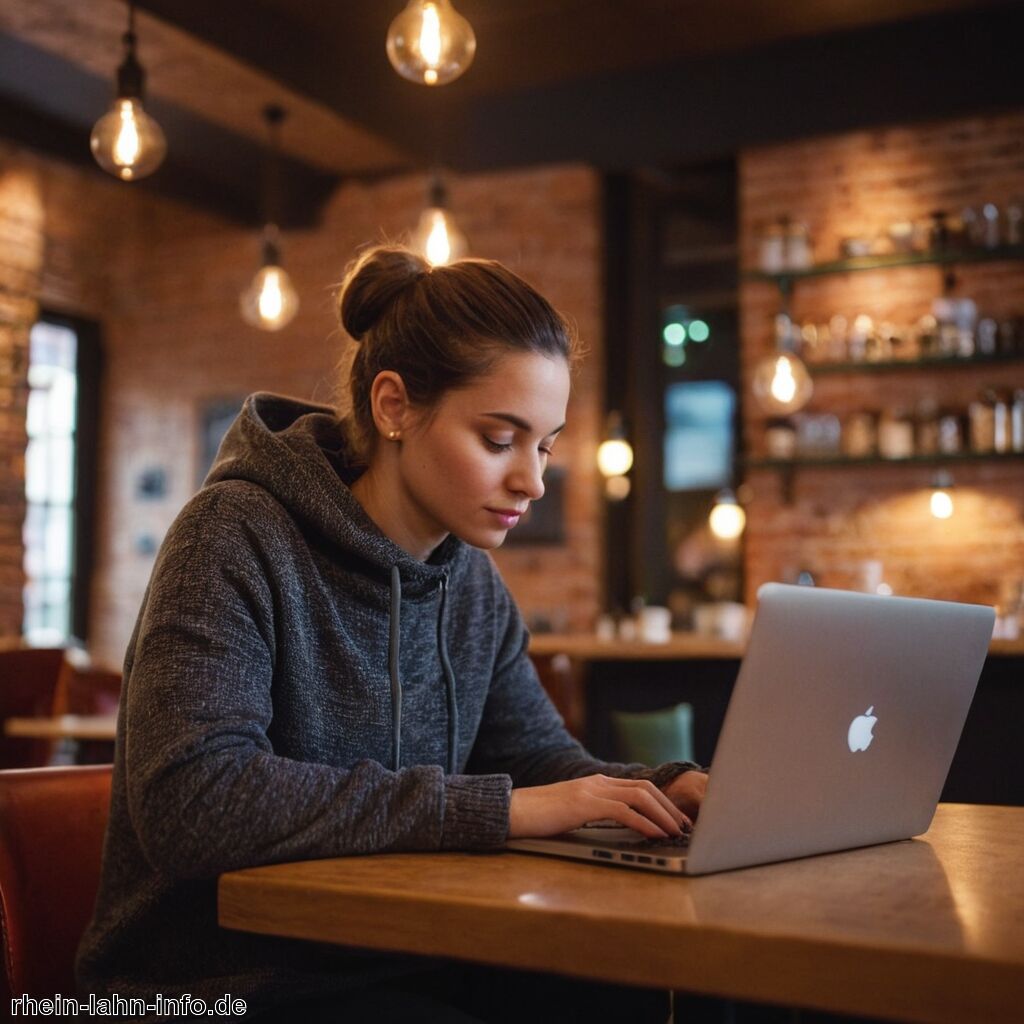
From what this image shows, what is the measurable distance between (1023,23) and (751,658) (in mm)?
5315

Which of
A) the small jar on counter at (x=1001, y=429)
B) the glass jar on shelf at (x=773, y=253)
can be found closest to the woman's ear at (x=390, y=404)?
the small jar on counter at (x=1001, y=429)

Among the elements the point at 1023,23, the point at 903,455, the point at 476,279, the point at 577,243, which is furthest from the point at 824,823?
the point at 577,243

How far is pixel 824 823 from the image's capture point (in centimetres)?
124

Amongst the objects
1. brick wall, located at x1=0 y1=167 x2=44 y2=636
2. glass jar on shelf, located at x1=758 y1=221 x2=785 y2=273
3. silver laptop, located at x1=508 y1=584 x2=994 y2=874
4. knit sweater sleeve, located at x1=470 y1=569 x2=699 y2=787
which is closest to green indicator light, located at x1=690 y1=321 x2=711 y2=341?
glass jar on shelf, located at x1=758 y1=221 x2=785 y2=273

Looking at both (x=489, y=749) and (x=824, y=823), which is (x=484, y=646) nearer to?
(x=489, y=749)

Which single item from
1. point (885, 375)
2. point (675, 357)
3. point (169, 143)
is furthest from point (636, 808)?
point (169, 143)

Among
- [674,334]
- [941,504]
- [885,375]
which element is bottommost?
[941,504]

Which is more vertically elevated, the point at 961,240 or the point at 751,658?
the point at 961,240

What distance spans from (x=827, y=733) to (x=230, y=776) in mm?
564

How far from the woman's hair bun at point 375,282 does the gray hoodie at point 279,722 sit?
149 mm

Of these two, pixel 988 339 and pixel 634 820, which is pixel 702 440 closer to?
pixel 988 339

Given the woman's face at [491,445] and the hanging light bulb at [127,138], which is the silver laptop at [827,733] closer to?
the woman's face at [491,445]

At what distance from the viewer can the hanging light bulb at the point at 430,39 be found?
3012 millimetres

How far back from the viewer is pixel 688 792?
1.42 metres
